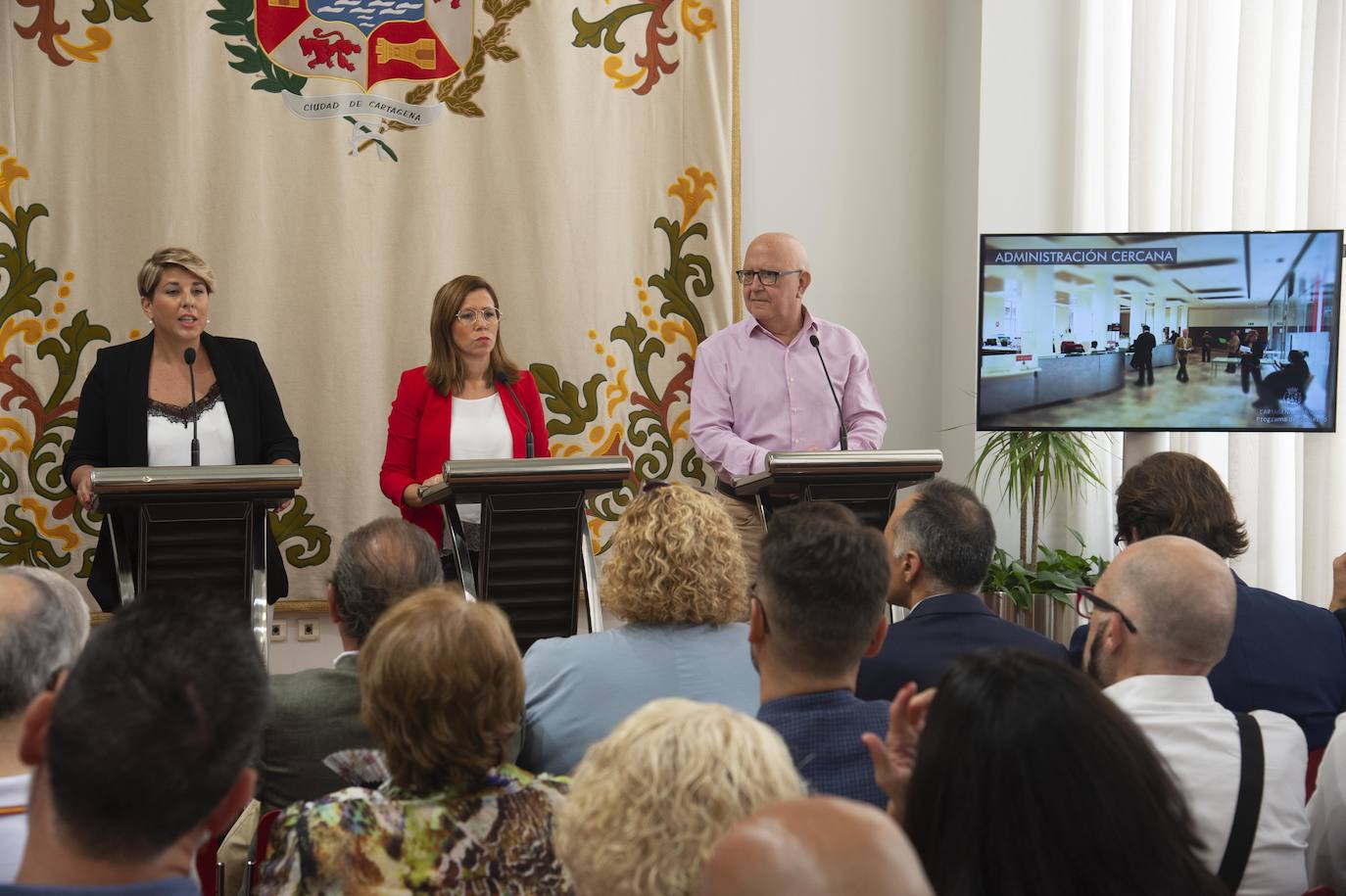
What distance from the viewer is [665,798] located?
1.22 m

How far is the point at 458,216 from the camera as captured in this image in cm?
526

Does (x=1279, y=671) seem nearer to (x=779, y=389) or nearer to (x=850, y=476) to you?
(x=850, y=476)

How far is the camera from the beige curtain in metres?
4.94

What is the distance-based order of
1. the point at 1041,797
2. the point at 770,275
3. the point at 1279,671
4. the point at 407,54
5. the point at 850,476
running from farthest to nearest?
the point at 407,54 → the point at 770,275 → the point at 850,476 → the point at 1279,671 → the point at 1041,797

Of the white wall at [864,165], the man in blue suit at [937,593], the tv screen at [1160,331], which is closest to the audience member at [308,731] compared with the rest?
the man in blue suit at [937,593]

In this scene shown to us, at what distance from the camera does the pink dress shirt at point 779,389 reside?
15.4 feet

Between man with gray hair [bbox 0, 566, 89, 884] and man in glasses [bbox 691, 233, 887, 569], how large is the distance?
2816 millimetres

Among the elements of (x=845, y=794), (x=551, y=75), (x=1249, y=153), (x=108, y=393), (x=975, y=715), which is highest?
(x=551, y=75)

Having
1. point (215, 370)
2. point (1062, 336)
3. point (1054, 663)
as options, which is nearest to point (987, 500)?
point (1062, 336)

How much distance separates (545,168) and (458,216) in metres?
0.40

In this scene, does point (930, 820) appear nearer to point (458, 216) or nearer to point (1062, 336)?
point (1062, 336)

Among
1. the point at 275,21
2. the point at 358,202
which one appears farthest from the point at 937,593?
the point at 275,21

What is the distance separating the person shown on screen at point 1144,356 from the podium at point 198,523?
9.27 feet

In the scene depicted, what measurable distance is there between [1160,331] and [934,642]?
2524 mm
